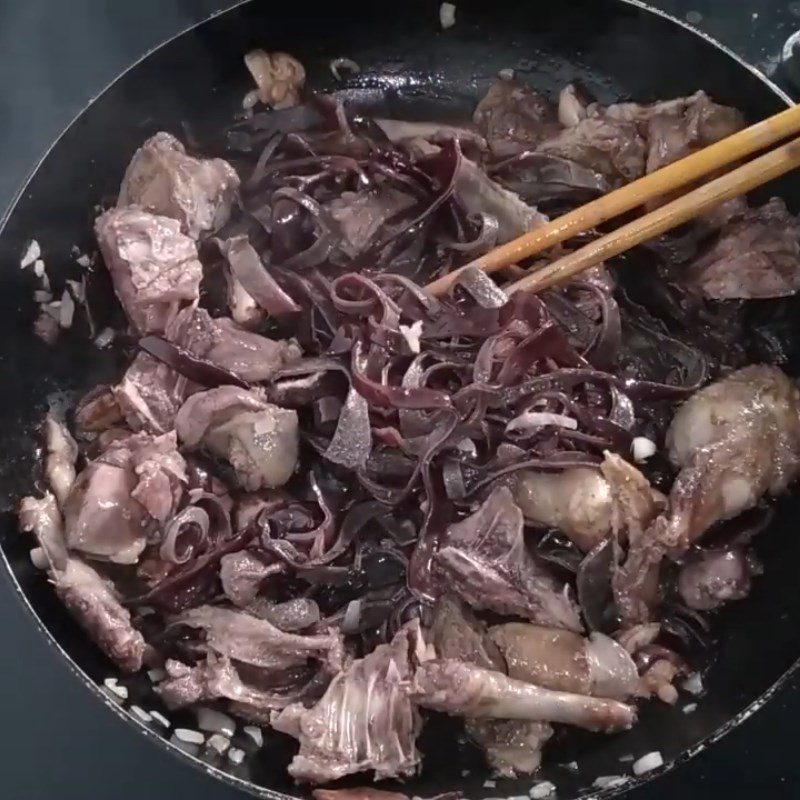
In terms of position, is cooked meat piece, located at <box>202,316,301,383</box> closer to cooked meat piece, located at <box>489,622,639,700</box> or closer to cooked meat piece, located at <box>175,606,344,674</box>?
cooked meat piece, located at <box>175,606,344,674</box>

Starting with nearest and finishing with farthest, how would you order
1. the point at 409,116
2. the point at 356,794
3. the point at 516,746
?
the point at 356,794 < the point at 516,746 < the point at 409,116

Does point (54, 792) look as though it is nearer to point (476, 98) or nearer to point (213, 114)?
point (213, 114)

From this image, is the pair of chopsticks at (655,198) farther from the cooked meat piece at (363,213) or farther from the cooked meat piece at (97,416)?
the cooked meat piece at (97,416)

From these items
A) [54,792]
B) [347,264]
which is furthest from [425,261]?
[54,792]

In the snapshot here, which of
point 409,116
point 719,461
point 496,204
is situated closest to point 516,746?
point 719,461

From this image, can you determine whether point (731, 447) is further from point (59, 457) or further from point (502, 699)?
point (59, 457)

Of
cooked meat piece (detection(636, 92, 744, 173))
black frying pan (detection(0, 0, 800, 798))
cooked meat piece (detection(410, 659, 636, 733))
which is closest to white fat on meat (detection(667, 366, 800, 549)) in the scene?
black frying pan (detection(0, 0, 800, 798))
